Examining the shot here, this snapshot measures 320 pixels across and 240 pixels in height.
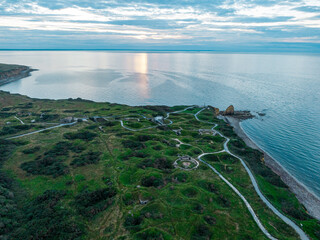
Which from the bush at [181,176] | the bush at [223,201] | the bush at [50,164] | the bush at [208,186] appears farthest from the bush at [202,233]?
the bush at [50,164]

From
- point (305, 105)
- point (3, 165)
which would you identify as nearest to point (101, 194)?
point (3, 165)

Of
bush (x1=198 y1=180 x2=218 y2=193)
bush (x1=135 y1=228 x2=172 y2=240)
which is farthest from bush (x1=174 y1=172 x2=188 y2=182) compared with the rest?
bush (x1=135 y1=228 x2=172 y2=240)

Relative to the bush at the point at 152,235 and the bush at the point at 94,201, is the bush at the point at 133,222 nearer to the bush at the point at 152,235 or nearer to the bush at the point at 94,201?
the bush at the point at 152,235

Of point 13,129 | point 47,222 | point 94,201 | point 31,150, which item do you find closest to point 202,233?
point 94,201

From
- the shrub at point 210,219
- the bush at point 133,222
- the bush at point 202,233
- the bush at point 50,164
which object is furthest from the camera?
the bush at point 50,164

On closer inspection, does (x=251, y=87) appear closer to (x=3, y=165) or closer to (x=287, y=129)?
(x=287, y=129)

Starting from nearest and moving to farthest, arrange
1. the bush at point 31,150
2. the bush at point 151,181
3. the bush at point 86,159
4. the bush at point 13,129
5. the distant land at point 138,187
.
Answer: the distant land at point 138,187, the bush at point 151,181, the bush at point 86,159, the bush at point 31,150, the bush at point 13,129

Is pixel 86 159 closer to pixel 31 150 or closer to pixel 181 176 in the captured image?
pixel 31 150
